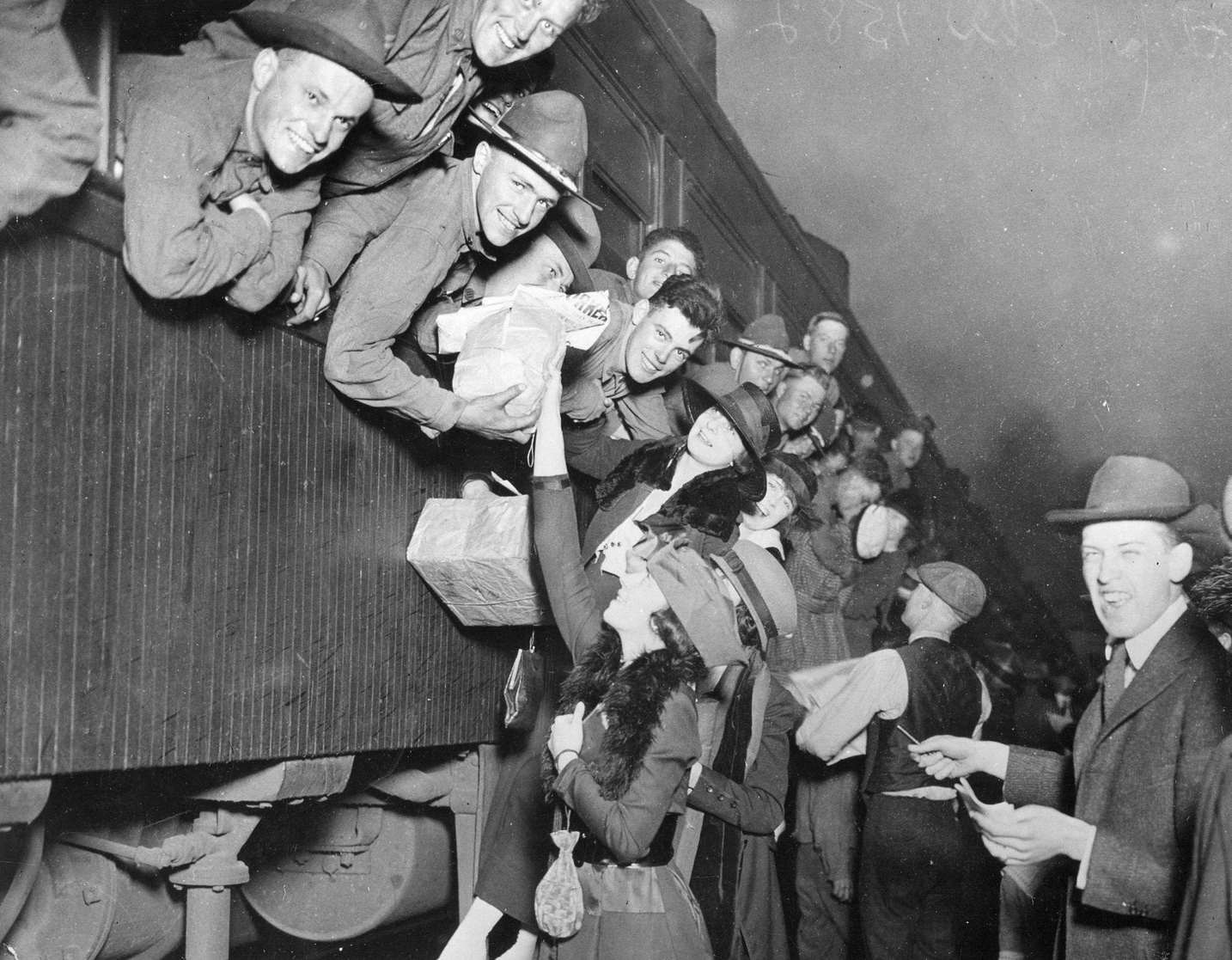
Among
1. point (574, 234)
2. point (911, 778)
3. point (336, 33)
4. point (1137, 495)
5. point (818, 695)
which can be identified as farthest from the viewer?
point (818, 695)

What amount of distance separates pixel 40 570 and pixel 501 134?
4.82 feet

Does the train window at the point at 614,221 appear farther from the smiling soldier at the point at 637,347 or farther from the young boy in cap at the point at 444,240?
the young boy in cap at the point at 444,240

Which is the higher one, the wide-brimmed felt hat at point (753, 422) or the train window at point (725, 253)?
the train window at point (725, 253)

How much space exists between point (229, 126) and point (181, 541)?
90 centimetres

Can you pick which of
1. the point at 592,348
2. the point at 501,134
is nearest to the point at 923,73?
the point at 592,348

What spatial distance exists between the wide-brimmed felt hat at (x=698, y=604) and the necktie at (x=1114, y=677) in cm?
88

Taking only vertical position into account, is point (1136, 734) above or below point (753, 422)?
below

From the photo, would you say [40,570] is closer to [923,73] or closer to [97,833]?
[97,833]

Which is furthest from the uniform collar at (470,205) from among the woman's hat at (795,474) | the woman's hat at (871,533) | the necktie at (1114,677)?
the woman's hat at (871,533)

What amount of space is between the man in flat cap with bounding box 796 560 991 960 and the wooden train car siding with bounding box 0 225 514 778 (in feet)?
5.94

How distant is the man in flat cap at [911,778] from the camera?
12.5ft

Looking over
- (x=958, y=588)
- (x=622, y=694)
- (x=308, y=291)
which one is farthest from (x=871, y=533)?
(x=308, y=291)

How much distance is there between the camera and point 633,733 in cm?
227

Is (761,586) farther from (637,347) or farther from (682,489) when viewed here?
(637,347)
